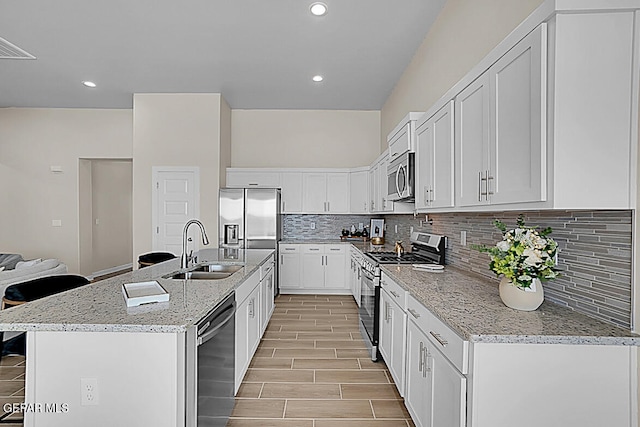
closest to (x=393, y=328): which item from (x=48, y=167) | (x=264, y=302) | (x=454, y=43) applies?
(x=264, y=302)

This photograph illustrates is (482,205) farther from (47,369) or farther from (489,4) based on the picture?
(47,369)

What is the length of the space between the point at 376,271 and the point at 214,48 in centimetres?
316

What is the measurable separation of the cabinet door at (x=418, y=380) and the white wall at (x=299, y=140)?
4.94m

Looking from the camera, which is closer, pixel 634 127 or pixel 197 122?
pixel 634 127

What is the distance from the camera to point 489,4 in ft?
8.73

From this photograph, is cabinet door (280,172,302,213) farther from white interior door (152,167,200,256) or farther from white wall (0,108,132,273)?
white wall (0,108,132,273)

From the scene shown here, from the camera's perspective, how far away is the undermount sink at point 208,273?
305cm

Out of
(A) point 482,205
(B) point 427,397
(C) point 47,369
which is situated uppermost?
(A) point 482,205

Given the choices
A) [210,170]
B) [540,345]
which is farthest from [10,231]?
[540,345]

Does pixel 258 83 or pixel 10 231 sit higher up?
pixel 258 83

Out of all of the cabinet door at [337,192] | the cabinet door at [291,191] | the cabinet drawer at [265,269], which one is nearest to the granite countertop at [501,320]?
the cabinet drawer at [265,269]

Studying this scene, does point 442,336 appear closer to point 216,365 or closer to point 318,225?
point 216,365

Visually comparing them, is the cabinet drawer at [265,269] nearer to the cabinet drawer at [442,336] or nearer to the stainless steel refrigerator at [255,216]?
the stainless steel refrigerator at [255,216]

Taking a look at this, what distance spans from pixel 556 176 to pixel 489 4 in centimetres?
183
